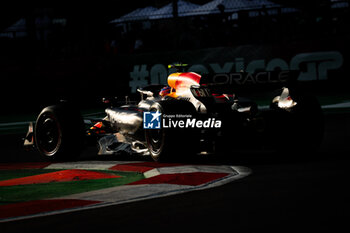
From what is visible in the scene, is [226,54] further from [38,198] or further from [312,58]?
[38,198]

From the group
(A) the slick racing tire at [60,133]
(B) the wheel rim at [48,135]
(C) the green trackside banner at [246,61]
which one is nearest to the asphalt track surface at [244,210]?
(A) the slick racing tire at [60,133]

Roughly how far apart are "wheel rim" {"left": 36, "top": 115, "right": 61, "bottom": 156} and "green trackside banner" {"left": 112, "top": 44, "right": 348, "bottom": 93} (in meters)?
10.0

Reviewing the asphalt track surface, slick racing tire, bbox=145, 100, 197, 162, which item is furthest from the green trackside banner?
the asphalt track surface

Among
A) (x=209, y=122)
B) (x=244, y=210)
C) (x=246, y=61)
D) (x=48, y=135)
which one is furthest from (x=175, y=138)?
(x=246, y=61)

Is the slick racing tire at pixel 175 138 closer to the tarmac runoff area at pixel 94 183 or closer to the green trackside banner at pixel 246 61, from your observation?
the tarmac runoff area at pixel 94 183

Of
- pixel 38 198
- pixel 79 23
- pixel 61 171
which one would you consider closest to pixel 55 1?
pixel 79 23

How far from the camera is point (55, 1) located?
1152 inches

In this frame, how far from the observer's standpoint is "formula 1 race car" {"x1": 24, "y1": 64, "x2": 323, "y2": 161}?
9.18 meters

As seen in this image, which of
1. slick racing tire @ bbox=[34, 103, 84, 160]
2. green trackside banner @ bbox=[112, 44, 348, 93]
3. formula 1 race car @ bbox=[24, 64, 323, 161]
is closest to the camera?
formula 1 race car @ bbox=[24, 64, 323, 161]

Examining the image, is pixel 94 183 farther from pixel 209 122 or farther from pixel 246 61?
pixel 246 61

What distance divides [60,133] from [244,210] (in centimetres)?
534

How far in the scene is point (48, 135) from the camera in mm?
11062

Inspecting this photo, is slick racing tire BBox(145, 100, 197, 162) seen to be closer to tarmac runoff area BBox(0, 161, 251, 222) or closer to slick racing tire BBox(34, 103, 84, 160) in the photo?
tarmac runoff area BBox(0, 161, 251, 222)

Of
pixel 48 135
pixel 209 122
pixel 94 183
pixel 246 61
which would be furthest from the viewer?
pixel 246 61
